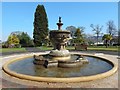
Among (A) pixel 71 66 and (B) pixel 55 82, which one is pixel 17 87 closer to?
(B) pixel 55 82

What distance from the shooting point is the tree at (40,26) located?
5309cm

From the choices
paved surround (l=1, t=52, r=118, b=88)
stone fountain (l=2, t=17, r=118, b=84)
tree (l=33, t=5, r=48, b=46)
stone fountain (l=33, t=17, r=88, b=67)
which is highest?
tree (l=33, t=5, r=48, b=46)

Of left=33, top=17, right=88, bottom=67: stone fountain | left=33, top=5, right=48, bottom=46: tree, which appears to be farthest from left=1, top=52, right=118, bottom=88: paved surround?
left=33, top=5, right=48, bottom=46: tree

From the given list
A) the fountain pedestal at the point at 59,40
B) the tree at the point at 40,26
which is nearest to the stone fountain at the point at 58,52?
the fountain pedestal at the point at 59,40

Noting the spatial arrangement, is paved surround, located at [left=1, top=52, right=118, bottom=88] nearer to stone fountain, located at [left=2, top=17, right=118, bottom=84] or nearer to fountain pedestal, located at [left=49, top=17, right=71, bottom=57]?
stone fountain, located at [left=2, top=17, right=118, bottom=84]

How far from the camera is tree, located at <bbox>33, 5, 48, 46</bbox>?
53.1m

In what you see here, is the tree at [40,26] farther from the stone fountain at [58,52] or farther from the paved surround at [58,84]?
the paved surround at [58,84]

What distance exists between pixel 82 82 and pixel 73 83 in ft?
1.81

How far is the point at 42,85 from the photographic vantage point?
8.92 metres

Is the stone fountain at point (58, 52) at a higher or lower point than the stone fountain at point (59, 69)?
higher

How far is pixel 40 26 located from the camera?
53312 mm

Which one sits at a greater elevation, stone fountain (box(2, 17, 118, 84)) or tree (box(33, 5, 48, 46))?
tree (box(33, 5, 48, 46))

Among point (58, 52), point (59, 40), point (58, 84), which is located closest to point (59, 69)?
point (58, 52)

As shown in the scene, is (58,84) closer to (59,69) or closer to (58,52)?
(59,69)
